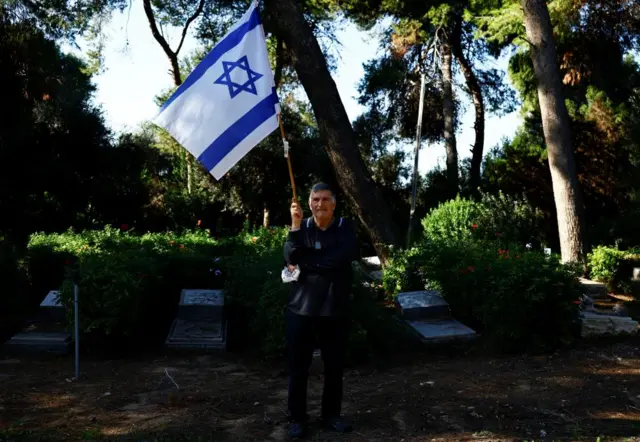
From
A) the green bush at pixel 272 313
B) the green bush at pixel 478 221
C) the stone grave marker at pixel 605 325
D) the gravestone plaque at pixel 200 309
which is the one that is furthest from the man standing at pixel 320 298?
the green bush at pixel 478 221

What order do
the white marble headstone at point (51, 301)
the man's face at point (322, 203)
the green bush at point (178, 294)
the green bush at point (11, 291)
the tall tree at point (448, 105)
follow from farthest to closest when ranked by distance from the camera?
Answer: the tall tree at point (448, 105) < the green bush at point (11, 291) < the white marble headstone at point (51, 301) < the green bush at point (178, 294) < the man's face at point (322, 203)

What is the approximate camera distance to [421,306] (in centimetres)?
825

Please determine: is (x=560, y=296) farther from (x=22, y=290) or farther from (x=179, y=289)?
(x=22, y=290)

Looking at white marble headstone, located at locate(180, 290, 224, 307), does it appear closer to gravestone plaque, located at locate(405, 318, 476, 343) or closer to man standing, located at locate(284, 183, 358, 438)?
gravestone plaque, located at locate(405, 318, 476, 343)

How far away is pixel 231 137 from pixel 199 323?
10.0 feet

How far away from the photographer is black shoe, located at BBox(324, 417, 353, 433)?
475cm

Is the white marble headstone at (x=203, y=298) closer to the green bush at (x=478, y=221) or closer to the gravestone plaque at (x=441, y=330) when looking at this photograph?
the gravestone plaque at (x=441, y=330)

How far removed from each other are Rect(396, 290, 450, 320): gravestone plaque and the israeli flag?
3387 millimetres

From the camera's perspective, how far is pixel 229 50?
19.5 feet

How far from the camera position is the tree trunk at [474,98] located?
24797mm

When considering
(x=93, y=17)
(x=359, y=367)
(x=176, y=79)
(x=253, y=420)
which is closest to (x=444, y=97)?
(x=176, y=79)

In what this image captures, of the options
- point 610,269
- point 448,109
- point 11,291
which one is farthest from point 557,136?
point 448,109

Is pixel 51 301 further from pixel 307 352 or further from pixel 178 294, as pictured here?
pixel 307 352

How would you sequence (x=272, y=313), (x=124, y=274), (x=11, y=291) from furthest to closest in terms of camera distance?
(x=11, y=291), (x=124, y=274), (x=272, y=313)
